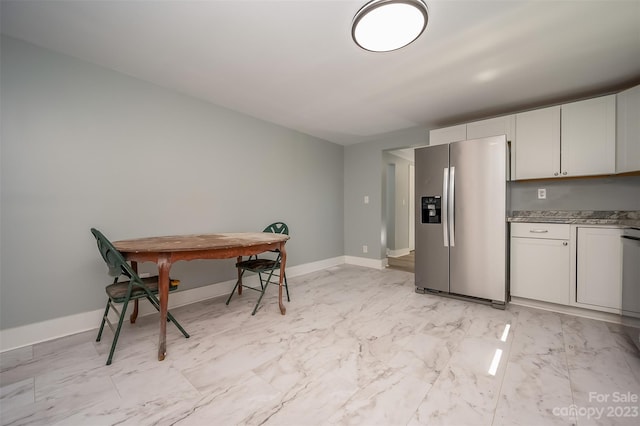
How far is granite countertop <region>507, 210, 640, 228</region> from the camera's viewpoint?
2.35 meters

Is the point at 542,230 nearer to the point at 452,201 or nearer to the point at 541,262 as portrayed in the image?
the point at 541,262

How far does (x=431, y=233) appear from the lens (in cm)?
306

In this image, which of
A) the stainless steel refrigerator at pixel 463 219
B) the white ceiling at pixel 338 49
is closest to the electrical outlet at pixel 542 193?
the stainless steel refrigerator at pixel 463 219

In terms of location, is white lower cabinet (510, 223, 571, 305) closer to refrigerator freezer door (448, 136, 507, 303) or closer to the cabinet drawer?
the cabinet drawer

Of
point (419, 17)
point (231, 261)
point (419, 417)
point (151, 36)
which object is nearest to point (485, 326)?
point (419, 417)

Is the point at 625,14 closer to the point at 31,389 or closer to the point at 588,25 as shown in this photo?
the point at 588,25

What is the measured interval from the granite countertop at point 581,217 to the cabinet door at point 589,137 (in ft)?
1.58

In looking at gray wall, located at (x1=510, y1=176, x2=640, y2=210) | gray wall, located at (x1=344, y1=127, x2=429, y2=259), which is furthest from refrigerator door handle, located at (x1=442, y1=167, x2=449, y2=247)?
gray wall, located at (x1=344, y1=127, x2=429, y2=259)

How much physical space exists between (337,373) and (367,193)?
3426 millimetres

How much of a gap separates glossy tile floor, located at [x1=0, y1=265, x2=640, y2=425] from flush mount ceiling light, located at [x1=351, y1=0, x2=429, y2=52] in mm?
2165

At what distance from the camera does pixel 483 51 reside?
200cm

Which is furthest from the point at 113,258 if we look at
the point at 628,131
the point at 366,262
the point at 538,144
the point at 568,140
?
the point at 628,131

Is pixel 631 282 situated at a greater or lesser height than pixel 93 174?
lesser

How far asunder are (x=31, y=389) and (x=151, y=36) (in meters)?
2.39
